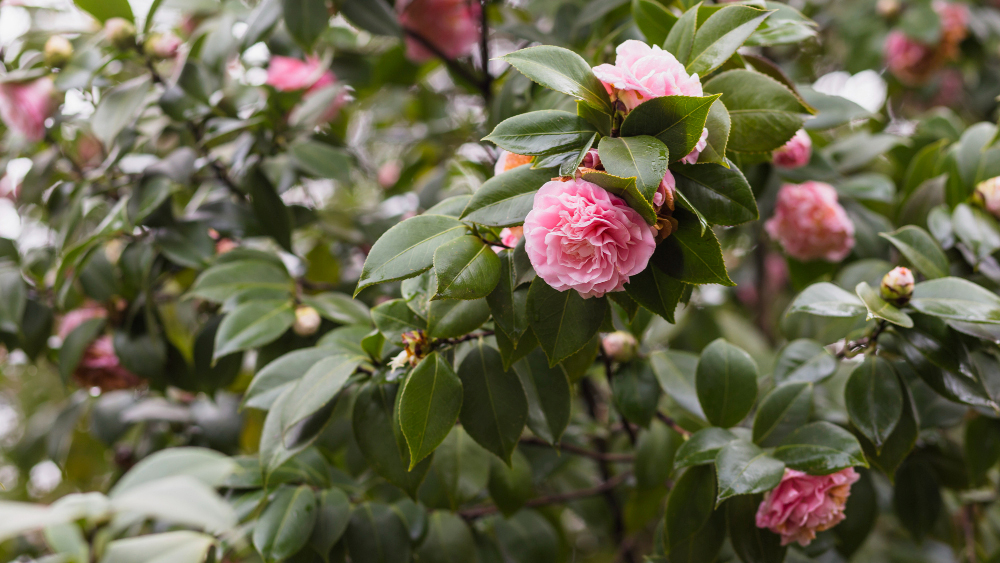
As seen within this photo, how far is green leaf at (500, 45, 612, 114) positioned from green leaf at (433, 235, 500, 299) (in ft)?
A: 0.46

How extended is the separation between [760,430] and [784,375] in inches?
4.3

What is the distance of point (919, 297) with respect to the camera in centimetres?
64

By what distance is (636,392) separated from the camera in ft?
2.47

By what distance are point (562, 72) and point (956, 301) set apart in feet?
1.48

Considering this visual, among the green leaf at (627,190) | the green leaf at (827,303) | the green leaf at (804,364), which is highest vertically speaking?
the green leaf at (627,190)

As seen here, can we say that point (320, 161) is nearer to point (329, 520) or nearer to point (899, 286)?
point (329, 520)

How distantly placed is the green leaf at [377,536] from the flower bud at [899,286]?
59 centimetres

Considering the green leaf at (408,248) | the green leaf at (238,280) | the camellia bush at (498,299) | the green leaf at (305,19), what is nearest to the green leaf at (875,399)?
the camellia bush at (498,299)

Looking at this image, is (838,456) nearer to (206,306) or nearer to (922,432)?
(922,432)

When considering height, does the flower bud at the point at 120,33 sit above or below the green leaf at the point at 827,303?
above

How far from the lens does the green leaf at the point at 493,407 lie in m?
0.59

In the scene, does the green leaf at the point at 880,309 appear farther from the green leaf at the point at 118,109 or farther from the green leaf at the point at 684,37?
the green leaf at the point at 118,109

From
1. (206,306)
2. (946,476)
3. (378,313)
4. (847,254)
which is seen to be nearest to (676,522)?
(378,313)

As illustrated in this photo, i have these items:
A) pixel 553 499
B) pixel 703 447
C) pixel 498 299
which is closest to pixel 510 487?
pixel 553 499
